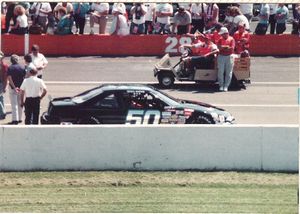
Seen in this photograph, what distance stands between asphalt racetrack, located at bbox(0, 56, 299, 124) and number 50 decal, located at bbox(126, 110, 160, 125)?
9.54 feet

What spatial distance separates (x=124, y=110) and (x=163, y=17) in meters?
11.6

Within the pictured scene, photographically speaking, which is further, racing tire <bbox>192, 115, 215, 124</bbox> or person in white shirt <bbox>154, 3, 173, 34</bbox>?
person in white shirt <bbox>154, 3, 173, 34</bbox>

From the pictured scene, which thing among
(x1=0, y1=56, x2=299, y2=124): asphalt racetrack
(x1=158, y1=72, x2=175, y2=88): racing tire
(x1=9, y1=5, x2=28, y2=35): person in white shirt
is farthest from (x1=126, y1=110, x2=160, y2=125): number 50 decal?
(x1=9, y1=5, x2=28, y2=35): person in white shirt

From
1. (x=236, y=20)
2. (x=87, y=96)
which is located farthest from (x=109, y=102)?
(x=236, y=20)

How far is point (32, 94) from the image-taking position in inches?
697

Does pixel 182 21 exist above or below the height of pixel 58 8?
below

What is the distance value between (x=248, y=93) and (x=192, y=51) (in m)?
1.84

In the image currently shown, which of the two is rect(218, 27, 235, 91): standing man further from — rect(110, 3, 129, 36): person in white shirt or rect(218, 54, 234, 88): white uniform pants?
rect(110, 3, 129, 36): person in white shirt

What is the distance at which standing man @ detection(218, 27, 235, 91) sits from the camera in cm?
2361

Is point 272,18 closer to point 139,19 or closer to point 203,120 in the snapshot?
point 139,19

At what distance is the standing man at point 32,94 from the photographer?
1764 centimetres

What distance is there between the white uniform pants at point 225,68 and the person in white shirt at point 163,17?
5459 mm

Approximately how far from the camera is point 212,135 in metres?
15.2

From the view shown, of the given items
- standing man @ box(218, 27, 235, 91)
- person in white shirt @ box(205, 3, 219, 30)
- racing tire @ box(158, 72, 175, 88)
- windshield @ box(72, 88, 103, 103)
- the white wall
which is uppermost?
person in white shirt @ box(205, 3, 219, 30)
